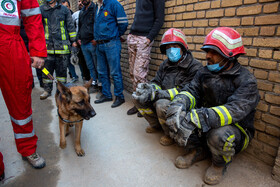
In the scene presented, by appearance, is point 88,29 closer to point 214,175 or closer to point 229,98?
point 229,98

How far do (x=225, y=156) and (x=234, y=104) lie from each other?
0.54m

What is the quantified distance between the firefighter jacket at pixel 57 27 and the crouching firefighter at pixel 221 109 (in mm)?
3502

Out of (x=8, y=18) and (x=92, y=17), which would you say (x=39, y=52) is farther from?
(x=92, y=17)

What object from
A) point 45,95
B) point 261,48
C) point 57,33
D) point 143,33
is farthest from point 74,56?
point 261,48

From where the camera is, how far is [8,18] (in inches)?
75.5

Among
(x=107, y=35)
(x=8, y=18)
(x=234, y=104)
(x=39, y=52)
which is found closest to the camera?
(x=234, y=104)

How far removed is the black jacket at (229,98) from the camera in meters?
1.79

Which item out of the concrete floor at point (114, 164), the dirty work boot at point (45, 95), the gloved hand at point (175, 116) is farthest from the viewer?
the dirty work boot at point (45, 95)

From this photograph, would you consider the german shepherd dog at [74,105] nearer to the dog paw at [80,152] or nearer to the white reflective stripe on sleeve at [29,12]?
the dog paw at [80,152]

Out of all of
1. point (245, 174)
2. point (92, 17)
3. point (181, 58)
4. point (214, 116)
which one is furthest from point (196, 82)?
point (92, 17)

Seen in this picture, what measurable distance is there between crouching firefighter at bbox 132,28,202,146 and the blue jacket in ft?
5.16

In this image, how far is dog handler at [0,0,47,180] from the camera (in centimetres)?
192

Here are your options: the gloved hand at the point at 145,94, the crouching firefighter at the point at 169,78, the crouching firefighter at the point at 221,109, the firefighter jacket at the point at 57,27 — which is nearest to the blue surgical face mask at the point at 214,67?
the crouching firefighter at the point at 221,109

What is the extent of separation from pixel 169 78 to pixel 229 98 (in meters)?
1.06
